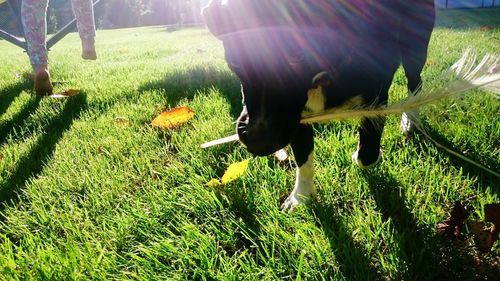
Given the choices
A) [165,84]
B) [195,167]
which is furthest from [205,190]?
[165,84]

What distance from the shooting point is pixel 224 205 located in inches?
76.7

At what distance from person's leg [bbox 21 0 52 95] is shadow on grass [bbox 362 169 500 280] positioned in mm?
3994

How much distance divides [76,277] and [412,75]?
92.2 inches

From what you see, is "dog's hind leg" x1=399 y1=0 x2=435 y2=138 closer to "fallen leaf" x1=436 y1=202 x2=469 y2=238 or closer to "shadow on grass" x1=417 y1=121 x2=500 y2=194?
"shadow on grass" x1=417 y1=121 x2=500 y2=194

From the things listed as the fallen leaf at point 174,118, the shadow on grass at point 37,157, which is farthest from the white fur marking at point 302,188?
the shadow on grass at point 37,157

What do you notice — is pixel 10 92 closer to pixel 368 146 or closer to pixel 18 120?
pixel 18 120

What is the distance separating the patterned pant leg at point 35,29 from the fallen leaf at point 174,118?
232cm

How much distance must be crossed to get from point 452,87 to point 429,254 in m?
0.61

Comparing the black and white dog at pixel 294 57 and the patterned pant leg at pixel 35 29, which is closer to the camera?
the black and white dog at pixel 294 57

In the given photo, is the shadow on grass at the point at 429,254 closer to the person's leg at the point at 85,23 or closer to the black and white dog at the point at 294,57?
the black and white dog at the point at 294,57

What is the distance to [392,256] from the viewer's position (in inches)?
57.2

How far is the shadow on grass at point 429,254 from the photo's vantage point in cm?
138

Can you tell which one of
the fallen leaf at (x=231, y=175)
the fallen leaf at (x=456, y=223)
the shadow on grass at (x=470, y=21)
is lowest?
the shadow on grass at (x=470, y=21)

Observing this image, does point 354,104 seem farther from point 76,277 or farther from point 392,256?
point 76,277
